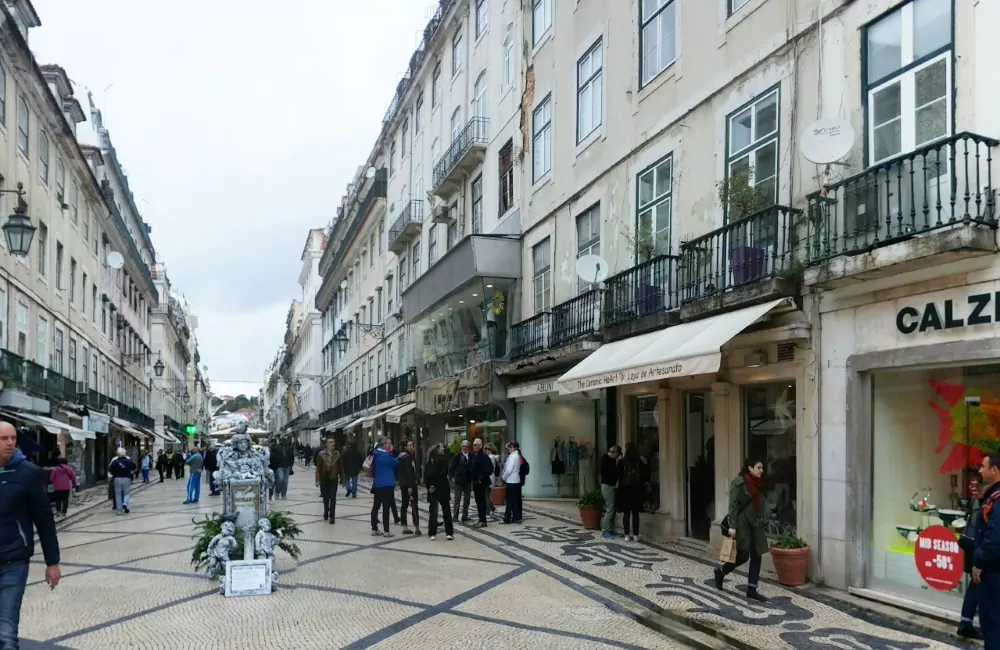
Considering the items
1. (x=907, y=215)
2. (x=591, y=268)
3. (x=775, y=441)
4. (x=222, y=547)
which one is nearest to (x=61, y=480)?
A: (x=222, y=547)

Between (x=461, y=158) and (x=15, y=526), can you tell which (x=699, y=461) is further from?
(x=461, y=158)

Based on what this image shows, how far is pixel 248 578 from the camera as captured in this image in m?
9.24

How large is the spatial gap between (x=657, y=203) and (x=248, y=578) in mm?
8417

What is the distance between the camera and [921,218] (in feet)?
28.0

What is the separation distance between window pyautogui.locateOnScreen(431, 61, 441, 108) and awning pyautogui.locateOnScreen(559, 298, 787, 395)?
720 inches

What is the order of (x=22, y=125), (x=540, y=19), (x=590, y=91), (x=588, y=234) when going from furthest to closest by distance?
1. (x=22, y=125)
2. (x=540, y=19)
3. (x=588, y=234)
4. (x=590, y=91)

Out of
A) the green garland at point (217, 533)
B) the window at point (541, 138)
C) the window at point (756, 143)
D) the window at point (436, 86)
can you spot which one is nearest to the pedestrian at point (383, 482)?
the green garland at point (217, 533)

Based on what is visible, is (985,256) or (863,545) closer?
(985,256)

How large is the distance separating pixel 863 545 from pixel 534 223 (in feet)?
40.2

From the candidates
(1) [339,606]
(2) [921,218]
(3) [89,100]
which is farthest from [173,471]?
(2) [921,218]

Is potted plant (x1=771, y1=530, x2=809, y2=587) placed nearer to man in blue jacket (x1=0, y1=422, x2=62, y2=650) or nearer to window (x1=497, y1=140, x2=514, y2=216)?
man in blue jacket (x1=0, y1=422, x2=62, y2=650)

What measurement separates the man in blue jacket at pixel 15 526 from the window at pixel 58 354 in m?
23.8

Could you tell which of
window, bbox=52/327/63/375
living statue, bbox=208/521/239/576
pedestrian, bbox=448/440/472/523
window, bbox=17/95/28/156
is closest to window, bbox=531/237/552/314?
pedestrian, bbox=448/440/472/523

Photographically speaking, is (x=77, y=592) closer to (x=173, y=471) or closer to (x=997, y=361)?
(x=997, y=361)
